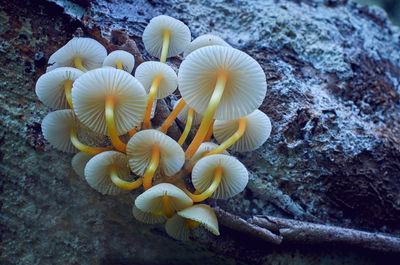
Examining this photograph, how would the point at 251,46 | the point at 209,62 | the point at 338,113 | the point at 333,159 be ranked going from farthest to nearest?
the point at 251,46, the point at 338,113, the point at 333,159, the point at 209,62

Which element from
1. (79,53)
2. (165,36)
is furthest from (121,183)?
(165,36)

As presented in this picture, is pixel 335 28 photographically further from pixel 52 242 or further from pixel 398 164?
pixel 52 242

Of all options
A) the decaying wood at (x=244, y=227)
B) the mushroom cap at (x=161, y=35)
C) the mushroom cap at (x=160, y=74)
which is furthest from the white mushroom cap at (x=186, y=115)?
the decaying wood at (x=244, y=227)

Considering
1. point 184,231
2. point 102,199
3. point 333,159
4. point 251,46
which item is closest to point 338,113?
point 333,159

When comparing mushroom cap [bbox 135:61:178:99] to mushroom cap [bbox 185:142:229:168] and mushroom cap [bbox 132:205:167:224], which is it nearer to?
mushroom cap [bbox 185:142:229:168]

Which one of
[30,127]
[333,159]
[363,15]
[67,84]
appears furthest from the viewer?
[363,15]

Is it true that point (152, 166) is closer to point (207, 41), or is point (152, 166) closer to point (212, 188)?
point (212, 188)
